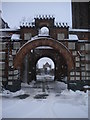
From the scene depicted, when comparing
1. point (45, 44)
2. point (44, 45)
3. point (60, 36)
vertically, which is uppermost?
point (60, 36)

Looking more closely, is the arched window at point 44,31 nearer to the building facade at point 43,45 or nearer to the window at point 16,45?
the building facade at point 43,45

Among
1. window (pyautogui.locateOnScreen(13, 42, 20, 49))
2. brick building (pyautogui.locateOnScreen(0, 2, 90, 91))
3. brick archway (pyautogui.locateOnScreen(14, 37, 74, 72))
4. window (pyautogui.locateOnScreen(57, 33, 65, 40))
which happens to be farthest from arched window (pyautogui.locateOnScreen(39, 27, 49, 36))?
window (pyautogui.locateOnScreen(13, 42, 20, 49))

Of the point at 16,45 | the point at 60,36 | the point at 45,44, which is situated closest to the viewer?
the point at 45,44

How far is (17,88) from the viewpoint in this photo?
28.1 meters

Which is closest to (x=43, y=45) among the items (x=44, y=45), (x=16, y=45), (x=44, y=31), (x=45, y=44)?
(x=44, y=45)

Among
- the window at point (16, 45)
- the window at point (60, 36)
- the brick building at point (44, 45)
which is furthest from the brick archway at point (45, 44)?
the window at point (60, 36)

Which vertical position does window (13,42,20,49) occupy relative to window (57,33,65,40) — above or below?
below

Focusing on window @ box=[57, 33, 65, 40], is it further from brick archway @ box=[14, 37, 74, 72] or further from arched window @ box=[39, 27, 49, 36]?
brick archway @ box=[14, 37, 74, 72]

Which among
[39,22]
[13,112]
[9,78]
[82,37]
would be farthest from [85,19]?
[13,112]

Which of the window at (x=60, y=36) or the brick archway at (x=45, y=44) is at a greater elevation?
the window at (x=60, y=36)

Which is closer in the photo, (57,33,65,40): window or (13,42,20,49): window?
(13,42,20,49): window

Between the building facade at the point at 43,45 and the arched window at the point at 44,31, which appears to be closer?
the building facade at the point at 43,45

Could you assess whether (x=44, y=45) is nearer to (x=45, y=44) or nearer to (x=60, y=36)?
(x=45, y=44)

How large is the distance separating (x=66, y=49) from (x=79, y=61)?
2254mm
